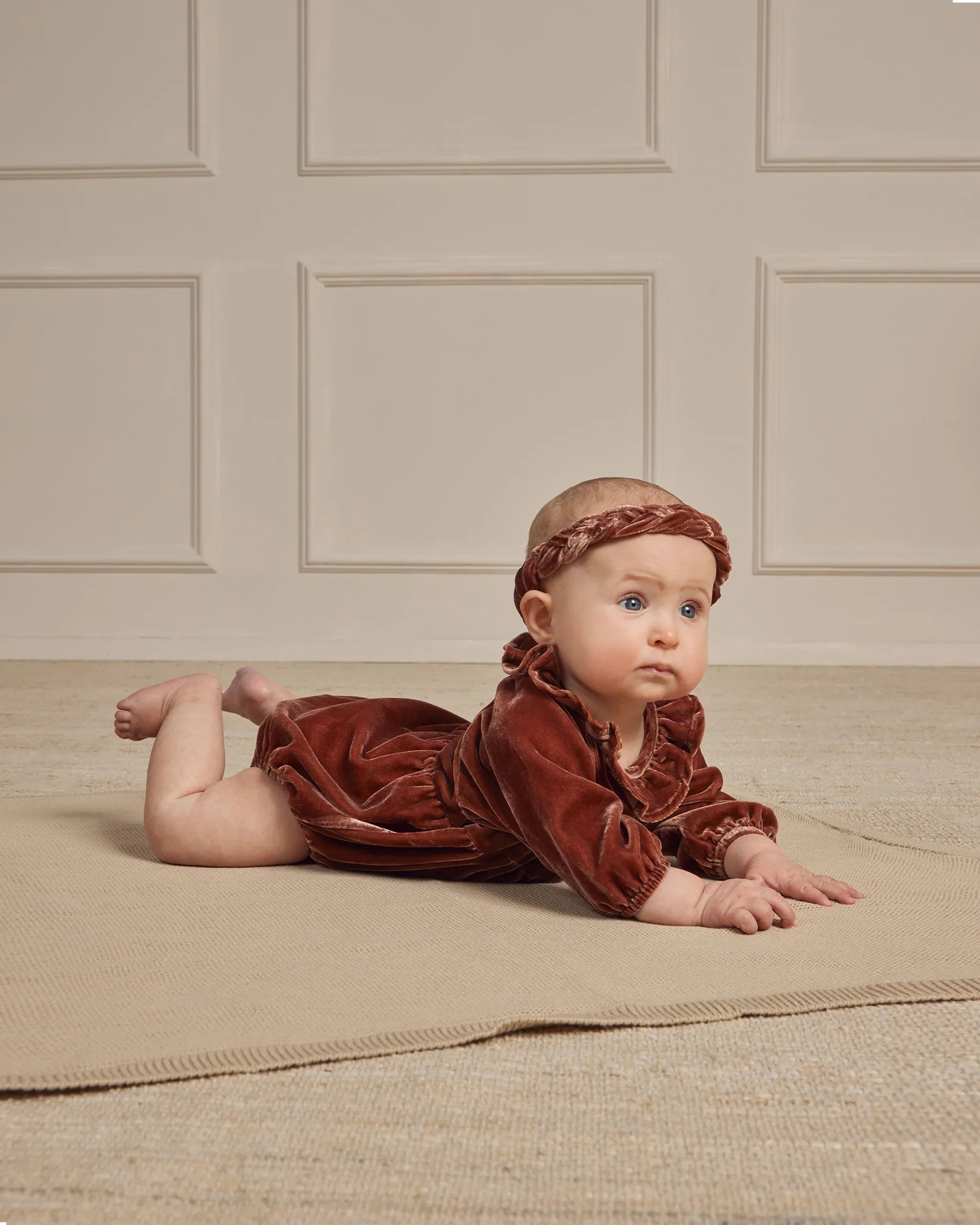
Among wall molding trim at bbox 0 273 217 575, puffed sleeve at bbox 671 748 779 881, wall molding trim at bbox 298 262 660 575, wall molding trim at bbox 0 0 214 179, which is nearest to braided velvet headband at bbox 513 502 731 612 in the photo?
puffed sleeve at bbox 671 748 779 881

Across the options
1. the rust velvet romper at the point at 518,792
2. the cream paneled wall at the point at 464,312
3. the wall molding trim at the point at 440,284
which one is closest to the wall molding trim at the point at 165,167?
the cream paneled wall at the point at 464,312

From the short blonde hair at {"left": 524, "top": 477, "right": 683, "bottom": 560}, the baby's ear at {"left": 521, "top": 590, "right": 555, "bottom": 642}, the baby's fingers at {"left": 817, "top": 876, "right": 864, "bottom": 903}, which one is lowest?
the baby's fingers at {"left": 817, "top": 876, "right": 864, "bottom": 903}

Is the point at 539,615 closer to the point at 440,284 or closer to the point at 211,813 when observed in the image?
the point at 211,813

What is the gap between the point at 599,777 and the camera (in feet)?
2.88

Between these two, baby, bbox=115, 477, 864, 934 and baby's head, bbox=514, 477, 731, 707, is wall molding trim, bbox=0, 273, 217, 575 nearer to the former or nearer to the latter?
baby, bbox=115, 477, 864, 934

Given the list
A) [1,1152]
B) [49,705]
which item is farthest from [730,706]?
[1,1152]

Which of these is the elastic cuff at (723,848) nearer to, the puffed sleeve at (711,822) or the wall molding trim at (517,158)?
the puffed sleeve at (711,822)

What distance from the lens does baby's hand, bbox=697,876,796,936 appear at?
75 centimetres

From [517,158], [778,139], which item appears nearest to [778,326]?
[778,139]

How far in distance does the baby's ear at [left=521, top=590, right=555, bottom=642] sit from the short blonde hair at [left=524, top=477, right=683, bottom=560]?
0.03m

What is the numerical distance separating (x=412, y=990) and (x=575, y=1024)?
0.09 metres

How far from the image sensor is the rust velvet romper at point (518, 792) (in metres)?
0.80

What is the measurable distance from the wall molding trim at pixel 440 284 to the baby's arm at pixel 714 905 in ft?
5.90

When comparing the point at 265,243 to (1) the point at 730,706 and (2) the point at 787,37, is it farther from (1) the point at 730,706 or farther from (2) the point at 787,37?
(1) the point at 730,706
